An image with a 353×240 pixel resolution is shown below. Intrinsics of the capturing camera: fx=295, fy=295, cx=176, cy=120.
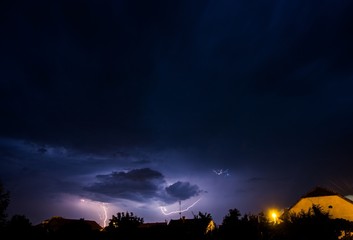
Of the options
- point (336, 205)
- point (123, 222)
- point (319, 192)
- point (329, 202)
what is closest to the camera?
point (123, 222)

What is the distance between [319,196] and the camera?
4634 centimetres

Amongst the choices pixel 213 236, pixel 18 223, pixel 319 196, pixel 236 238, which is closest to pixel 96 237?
pixel 18 223

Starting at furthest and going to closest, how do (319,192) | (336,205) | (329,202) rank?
(319,192) < (329,202) < (336,205)

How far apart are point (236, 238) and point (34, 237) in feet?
48.9

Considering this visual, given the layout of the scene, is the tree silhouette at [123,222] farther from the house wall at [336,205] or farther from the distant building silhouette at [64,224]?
the house wall at [336,205]

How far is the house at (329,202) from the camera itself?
43531 mm

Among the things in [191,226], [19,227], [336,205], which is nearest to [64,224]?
[19,227]

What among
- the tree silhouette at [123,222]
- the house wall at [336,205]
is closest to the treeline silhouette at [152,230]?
the tree silhouette at [123,222]

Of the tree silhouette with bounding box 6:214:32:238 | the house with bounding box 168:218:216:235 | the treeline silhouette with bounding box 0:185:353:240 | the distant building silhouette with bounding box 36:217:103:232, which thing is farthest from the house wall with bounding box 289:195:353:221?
the tree silhouette with bounding box 6:214:32:238

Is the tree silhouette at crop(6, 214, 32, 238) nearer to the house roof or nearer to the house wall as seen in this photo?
the house wall

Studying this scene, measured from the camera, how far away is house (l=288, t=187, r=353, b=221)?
43.5 m

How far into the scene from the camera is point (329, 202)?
148 ft

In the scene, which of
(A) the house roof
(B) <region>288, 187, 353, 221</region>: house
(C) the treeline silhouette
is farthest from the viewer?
(A) the house roof

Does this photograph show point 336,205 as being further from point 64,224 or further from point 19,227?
point 19,227
